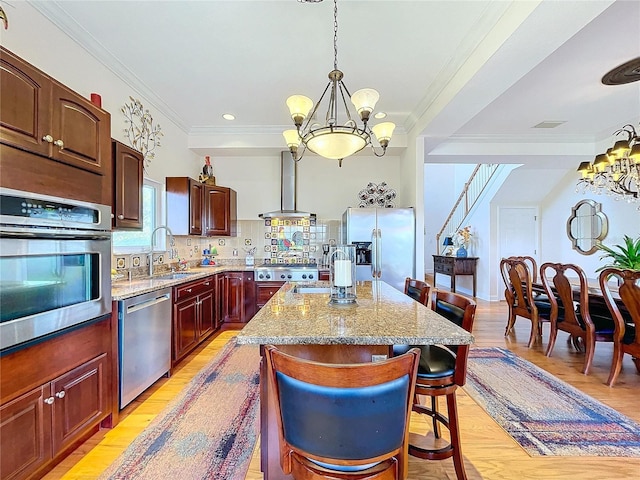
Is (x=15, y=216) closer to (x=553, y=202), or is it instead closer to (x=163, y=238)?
(x=163, y=238)

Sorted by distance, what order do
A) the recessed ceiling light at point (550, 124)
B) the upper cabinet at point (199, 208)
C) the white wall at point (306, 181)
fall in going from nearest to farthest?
1. the upper cabinet at point (199, 208)
2. the recessed ceiling light at point (550, 124)
3. the white wall at point (306, 181)

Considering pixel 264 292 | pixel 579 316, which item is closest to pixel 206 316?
pixel 264 292

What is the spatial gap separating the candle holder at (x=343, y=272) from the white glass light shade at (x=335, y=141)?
2.63 ft

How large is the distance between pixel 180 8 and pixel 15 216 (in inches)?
70.8

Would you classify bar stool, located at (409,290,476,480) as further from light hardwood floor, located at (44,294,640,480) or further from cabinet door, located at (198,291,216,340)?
cabinet door, located at (198,291,216,340)

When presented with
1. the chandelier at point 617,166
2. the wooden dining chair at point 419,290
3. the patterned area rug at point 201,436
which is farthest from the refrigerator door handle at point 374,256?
the chandelier at point 617,166

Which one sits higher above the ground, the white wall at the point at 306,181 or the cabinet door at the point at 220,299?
the white wall at the point at 306,181

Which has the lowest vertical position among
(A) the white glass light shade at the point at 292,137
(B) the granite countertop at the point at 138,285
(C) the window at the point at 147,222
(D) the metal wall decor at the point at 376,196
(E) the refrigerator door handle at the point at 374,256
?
(B) the granite countertop at the point at 138,285

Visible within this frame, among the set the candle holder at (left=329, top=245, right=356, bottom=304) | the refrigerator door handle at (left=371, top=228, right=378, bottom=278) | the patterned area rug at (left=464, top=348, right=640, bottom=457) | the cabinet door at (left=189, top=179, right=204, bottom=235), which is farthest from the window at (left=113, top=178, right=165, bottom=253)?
the patterned area rug at (left=464, top=348, right=640, bottom=457)

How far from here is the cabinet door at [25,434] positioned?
136 cm

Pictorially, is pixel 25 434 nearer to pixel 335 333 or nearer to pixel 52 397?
pixel 52 397

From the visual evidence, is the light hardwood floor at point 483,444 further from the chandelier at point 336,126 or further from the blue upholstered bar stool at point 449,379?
the chandelier at point 336,126

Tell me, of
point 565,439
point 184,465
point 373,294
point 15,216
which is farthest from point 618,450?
point 15,216

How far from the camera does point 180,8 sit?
7.32ft
